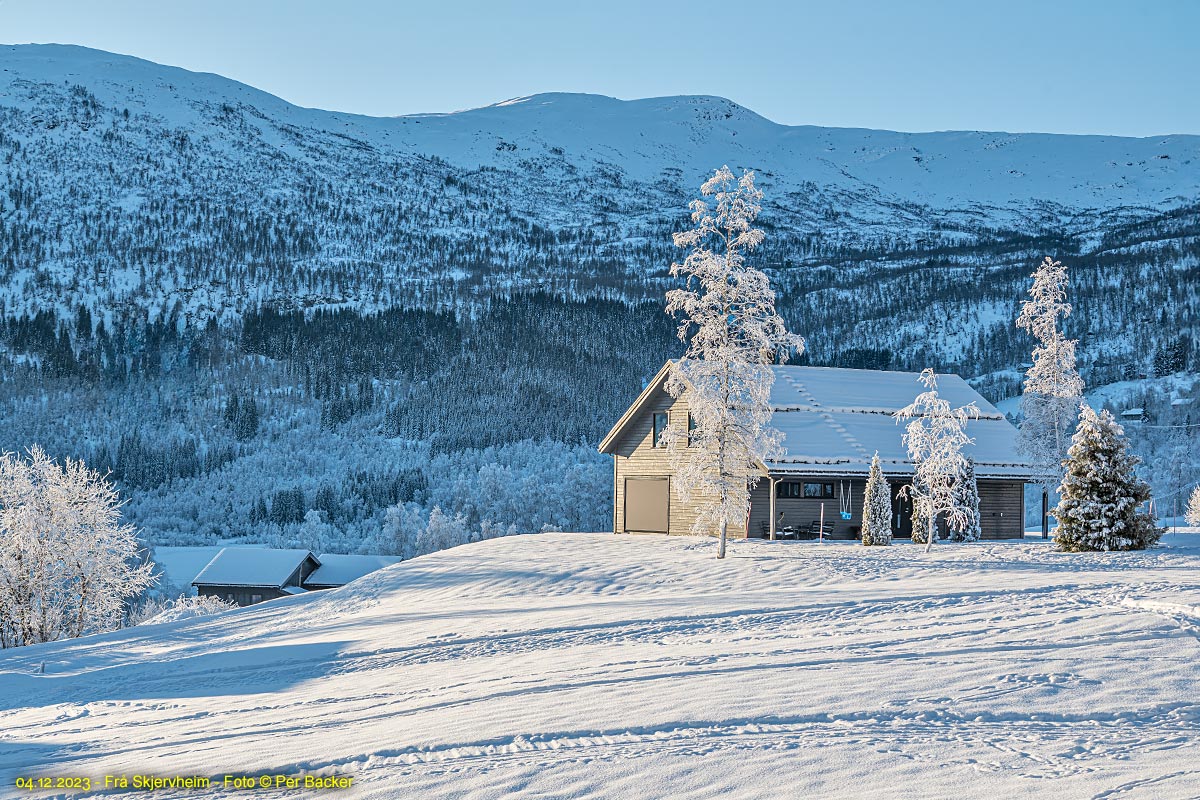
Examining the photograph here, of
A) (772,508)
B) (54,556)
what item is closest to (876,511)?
(772,508)

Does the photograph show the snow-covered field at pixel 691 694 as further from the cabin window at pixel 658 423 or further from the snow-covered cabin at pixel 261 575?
the snow-covered cabin at pixel 261 575

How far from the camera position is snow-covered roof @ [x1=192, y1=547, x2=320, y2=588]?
6681 centimetres

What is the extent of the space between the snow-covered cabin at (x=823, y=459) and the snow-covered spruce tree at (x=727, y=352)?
3784 millimetres

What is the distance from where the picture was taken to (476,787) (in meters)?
8.38

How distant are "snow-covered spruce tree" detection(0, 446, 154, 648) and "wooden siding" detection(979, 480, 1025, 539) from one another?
36.0m

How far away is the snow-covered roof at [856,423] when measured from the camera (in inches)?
1335

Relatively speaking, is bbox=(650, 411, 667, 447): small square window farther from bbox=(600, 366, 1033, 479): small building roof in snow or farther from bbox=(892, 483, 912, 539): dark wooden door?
bbox=(892, 483, 912, 539): dark wooden door

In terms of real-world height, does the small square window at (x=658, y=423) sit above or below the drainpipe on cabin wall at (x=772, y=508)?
above

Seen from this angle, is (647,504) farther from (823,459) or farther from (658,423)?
(823,459)

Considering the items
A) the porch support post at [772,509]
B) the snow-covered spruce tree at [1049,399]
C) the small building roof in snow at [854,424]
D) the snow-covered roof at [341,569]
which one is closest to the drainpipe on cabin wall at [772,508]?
the porch support post at [772,509]

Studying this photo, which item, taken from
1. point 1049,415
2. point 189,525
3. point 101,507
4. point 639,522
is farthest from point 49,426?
point 1049,415

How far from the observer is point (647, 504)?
38.2 meters

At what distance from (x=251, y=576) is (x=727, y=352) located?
49.9m

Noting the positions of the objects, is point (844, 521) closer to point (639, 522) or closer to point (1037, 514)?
point (639, 522)
